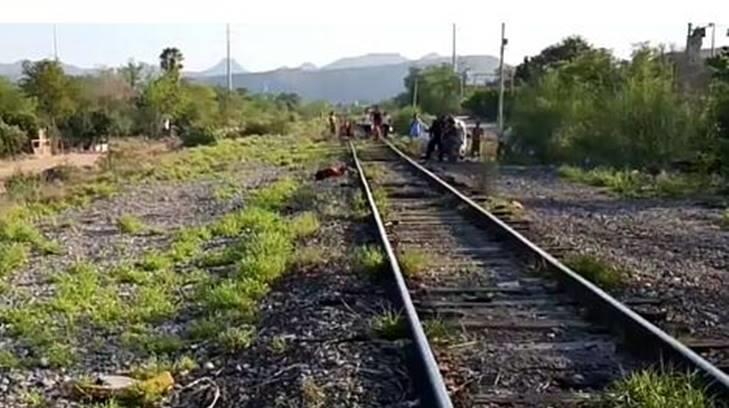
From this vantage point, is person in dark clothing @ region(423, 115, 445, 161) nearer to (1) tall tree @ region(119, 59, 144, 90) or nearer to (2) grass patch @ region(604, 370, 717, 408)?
(2) grass patch @ region(604, 370, 717, 408)

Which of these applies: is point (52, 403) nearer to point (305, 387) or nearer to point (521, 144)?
point (305, 387)

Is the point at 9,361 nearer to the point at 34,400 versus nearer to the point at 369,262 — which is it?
the point at 34,400

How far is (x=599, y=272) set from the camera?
1007 cm

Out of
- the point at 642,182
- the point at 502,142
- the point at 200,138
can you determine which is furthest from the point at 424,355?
the point at 200,138

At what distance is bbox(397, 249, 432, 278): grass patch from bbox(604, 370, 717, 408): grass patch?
4393 mm

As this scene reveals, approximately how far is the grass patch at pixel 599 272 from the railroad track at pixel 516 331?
27 centimetres

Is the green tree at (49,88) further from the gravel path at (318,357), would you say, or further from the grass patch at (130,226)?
the gravel path at (318,357)

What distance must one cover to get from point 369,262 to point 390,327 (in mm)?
3032

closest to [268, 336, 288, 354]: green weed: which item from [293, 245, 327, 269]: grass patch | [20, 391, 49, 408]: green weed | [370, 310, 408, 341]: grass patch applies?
[370, 310, 408, 341]: grass patch

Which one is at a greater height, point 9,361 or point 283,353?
point 283,353

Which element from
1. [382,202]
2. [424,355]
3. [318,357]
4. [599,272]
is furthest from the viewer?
[382,202]

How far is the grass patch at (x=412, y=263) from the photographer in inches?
409

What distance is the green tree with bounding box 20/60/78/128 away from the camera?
76.6 metres

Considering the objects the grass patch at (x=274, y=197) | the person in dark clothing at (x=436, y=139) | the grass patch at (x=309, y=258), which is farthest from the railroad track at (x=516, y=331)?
the person in dark clothing at (x=436, y=139)
